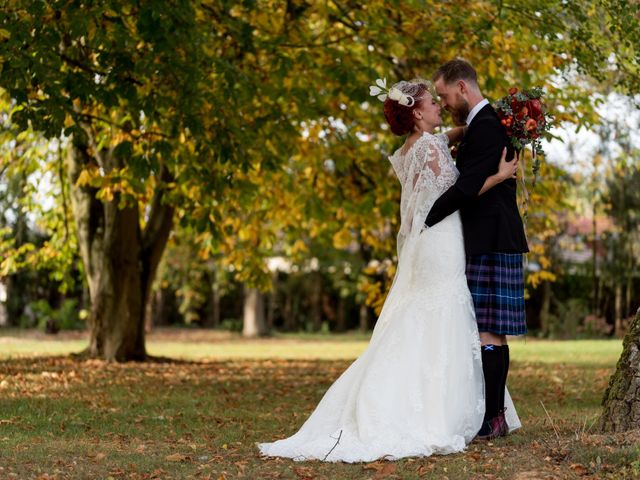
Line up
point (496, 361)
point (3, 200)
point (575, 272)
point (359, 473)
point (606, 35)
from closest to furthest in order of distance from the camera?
point (359, 473) < point (496, 361) < point (606, 35) < point (3, 200) < point (575, 272)

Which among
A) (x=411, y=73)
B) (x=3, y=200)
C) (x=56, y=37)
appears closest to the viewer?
(x=56, y=37)

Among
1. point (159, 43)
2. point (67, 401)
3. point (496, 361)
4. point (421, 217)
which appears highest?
point (159, 43)

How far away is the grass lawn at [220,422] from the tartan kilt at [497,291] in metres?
0.71

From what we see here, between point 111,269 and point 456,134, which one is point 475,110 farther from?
point 111,269

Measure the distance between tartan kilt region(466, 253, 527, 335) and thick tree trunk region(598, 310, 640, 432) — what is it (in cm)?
64

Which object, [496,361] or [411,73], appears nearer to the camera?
[496,361]

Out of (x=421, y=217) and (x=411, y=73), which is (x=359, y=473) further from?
(x=411, y=73)

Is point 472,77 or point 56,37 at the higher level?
point 56,37

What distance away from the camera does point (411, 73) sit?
1235 centimetres

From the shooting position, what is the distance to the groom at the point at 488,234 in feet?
18.7

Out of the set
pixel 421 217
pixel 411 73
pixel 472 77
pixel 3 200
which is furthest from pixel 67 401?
pixel 3 200

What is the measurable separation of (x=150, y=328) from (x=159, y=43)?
2196cm

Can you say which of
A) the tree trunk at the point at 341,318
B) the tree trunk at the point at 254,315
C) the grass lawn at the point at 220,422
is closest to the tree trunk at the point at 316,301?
the tree trunk at the point at 341,318

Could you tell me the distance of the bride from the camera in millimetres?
5449
